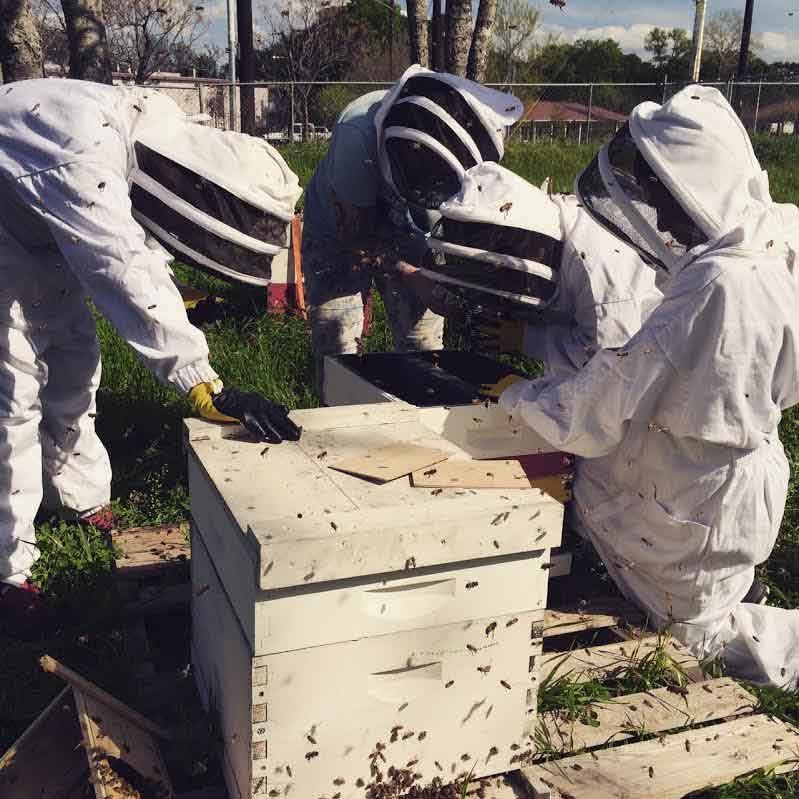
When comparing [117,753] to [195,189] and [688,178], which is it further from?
[688,178]

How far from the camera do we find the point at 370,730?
186cm

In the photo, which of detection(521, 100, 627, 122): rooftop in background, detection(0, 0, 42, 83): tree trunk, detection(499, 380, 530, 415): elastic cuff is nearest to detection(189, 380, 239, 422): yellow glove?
detection(499, 380, 530, 415): elastic cuff

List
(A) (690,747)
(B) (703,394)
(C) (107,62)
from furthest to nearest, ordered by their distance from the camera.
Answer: (C) (107,62) < (B) (703,394) < (A) (690,747)

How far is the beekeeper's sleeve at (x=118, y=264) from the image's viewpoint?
2363 millimetres

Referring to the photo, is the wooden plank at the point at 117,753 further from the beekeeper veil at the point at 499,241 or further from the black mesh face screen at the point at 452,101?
the black mesh face screen at the point at 452,101

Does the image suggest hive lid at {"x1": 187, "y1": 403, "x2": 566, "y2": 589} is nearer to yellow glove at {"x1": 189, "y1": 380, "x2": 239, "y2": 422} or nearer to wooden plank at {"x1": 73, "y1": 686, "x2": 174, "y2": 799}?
yellow glove at {"x1": 189, "y1": 380, "x2": 239, "y2": 422}

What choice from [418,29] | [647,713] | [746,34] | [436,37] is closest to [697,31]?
[436,37]

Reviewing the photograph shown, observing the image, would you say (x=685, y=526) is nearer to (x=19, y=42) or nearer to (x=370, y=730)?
(x=370, y=730)

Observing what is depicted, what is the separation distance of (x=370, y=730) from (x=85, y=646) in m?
1.27

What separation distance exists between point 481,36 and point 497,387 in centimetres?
442

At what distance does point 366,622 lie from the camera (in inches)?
69.9

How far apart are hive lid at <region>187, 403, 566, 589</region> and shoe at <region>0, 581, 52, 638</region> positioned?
1.08m

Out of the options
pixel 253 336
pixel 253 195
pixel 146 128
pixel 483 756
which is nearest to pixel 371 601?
pixel 483 756

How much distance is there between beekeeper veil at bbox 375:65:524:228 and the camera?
3.49m
